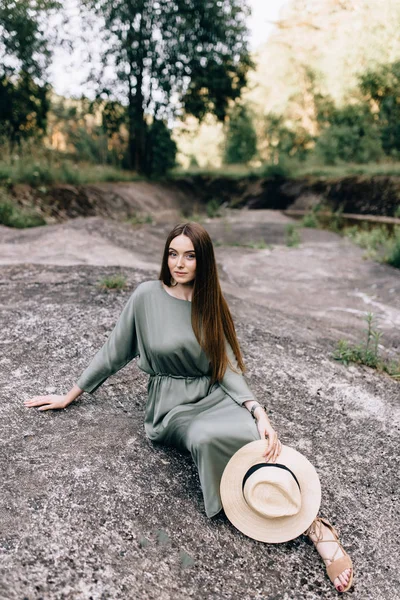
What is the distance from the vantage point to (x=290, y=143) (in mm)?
28547

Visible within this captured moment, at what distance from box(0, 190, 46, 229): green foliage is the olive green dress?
6758 millimetres

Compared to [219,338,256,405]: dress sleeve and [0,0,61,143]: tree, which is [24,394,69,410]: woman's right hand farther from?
[0,0,61,143]: tree

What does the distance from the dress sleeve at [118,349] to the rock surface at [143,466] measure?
1.00 ft

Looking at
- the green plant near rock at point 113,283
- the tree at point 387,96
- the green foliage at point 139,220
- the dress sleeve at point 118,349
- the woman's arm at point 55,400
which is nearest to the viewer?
the dress sleeve at point 118,349

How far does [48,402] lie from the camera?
9.75ft

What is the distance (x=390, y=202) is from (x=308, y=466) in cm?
1371

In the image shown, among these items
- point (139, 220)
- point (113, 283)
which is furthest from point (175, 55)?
point (113, 283)

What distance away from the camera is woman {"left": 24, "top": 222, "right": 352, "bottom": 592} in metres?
2.64

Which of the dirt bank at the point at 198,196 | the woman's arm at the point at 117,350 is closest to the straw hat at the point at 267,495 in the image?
the woman's arm at the point at 117,350

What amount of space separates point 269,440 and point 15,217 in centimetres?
763

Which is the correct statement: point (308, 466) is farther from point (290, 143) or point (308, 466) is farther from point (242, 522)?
point (290, 143)

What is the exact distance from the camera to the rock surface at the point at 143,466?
83.6 inches

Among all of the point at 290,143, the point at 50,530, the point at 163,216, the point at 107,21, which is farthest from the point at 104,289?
the point at 290,143

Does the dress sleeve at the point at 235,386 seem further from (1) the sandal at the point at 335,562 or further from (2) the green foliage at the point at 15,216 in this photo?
(2) the green foliage at the point at 15,216
